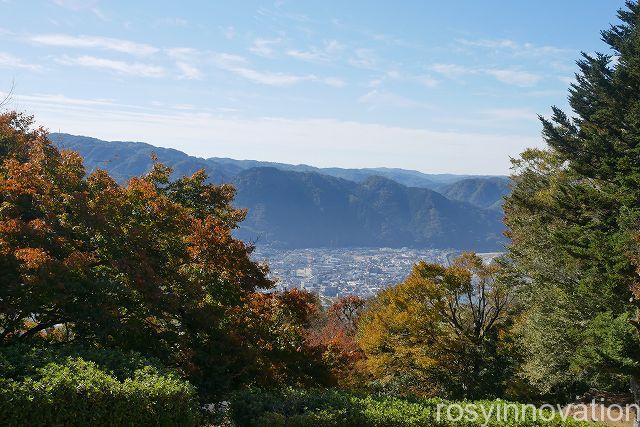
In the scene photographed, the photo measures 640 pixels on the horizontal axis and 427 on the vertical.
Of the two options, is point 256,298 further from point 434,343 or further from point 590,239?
point 590,239

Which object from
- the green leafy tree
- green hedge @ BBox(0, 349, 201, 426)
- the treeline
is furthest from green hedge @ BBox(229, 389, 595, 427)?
the green leafy tree

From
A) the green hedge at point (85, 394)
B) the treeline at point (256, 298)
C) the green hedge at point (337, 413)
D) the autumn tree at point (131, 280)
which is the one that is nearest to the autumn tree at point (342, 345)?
the treeline at point (256, 298)

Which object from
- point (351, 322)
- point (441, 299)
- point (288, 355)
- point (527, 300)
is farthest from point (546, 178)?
point (351, 322)

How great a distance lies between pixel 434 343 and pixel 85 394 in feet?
50.1

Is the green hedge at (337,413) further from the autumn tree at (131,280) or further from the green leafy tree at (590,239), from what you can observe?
the green leafy tree at (590,239)

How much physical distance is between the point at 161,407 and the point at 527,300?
17.4 meters

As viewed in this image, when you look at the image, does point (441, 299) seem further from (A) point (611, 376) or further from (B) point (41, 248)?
(B) point (41, 248)

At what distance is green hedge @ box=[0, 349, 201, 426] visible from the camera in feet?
20.2

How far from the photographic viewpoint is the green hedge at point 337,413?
847 centimetres

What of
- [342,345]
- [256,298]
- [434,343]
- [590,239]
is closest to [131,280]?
[256,298]

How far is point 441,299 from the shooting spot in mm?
19672

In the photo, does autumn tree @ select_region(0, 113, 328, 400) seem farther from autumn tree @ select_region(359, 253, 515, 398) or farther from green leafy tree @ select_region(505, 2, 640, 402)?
green leafy tree @ select_region(505, 2, 640, 402)

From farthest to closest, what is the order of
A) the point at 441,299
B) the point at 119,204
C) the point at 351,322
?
the point at 351,322 < the point at 441,299 < the point at 119,204

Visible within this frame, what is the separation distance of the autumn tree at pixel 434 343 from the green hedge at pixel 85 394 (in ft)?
42.5
